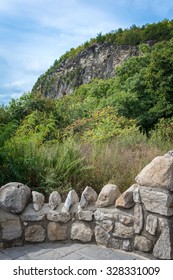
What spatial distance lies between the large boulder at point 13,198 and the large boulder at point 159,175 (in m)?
1.21

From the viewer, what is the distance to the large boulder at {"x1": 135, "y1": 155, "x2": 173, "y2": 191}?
2.80 meters

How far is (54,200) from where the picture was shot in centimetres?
332

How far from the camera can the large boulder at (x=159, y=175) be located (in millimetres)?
2797

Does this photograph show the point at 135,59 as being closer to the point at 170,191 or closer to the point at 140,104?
the point at 140,104

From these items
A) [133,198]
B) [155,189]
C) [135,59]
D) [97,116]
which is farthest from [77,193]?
[135,59]

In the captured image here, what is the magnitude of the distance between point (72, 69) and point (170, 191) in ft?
116

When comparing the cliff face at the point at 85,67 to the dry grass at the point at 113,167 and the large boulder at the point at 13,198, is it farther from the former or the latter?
the large boulder at the point at 13,198

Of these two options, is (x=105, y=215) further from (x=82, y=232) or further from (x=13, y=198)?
(x=13, y=198)

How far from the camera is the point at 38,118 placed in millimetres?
7875

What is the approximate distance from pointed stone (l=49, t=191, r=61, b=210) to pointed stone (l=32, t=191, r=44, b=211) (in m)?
0.10

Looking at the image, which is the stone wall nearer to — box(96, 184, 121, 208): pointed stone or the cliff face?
box(96, 184, 121, 208): pointed stone

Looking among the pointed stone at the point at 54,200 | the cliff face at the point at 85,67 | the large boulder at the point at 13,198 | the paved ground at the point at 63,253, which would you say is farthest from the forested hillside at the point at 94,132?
the cliff face at the point at 85,67

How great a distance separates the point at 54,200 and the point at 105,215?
1.83 ft

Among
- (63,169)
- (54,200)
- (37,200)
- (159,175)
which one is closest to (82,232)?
(54,200)
